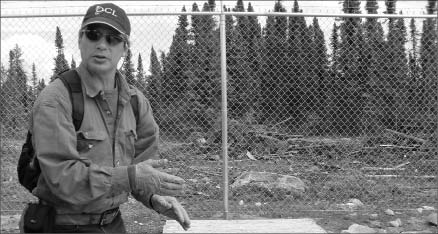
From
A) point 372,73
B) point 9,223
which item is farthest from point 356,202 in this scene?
point 9,223

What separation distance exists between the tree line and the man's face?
3567mm

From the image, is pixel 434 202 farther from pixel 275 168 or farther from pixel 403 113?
pixel 275 168

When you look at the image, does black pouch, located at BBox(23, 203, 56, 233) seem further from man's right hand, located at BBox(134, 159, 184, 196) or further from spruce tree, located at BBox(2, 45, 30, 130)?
spruce tree, located at BBox(2, 45, 30, 130)

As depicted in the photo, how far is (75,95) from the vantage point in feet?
5.21

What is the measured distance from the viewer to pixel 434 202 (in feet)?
19.6

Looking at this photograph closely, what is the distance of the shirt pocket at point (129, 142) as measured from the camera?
174cm

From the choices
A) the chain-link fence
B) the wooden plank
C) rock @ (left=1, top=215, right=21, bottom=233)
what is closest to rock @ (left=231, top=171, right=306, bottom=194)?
the chain-link fence

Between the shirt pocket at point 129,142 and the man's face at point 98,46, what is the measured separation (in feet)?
0.85

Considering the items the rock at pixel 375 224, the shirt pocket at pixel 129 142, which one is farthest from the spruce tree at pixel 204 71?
the shirt pocket at pixel 129 142

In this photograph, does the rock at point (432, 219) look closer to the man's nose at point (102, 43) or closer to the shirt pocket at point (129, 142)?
the shirt pocket at point (129, 142)

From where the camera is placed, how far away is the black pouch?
1601 mm

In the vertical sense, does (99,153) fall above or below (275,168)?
above

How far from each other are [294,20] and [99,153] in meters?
4.47

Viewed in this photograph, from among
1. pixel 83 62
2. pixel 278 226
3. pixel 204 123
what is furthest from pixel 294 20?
pixel 83 62
